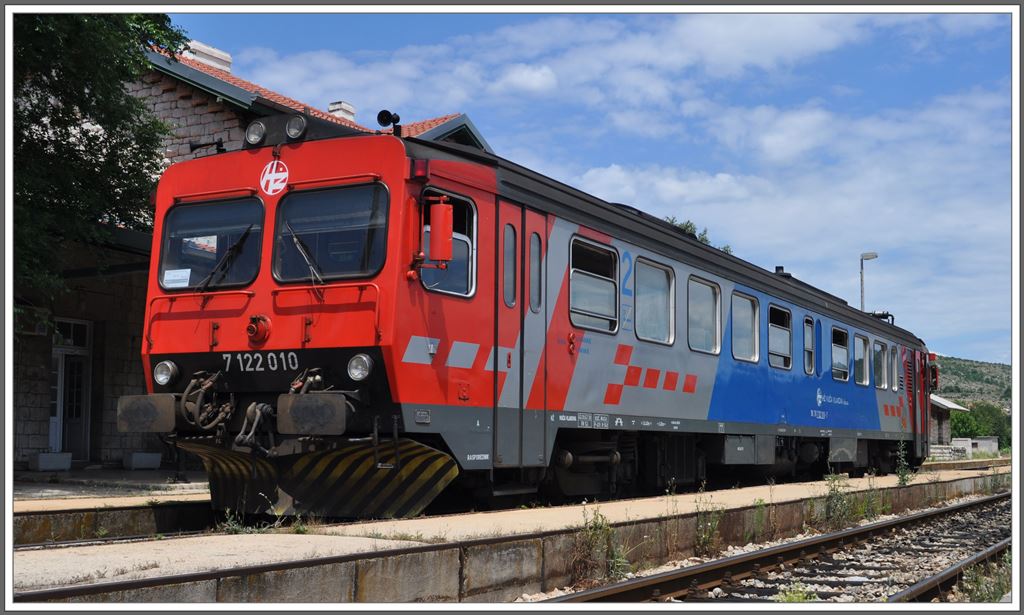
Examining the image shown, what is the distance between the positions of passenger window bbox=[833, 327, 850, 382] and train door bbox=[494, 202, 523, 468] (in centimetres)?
987

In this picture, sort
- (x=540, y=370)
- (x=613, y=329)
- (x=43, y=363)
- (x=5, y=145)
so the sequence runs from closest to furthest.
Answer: (x=5, y=145) < (x=540, y=370) < (x=613, y=329) < (x=43, y=363)

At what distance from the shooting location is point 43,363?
55.2 ft

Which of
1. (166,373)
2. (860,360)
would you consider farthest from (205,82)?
(860,360)

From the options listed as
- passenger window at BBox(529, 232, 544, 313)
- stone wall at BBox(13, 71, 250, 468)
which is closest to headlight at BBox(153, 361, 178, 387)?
passenger window at BBox(529, 232, 544, 313)

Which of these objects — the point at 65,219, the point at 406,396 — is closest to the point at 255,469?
the point at 406,396

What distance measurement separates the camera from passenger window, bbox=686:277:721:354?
13.2 metres

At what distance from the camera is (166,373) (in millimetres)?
A: 9492

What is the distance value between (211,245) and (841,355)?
1236 cm

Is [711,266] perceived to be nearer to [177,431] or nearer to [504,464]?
[504,464]

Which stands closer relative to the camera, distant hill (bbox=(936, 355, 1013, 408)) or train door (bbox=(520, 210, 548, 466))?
train door (bbox=(520, 210, 548, 466))

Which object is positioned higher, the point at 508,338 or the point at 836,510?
the point at 508,338

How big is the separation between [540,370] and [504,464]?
103 centimetres

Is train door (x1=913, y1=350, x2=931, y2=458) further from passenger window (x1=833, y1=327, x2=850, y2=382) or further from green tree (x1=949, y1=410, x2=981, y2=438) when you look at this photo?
green tree (x1=949, y1=410, x2=981, y2=438)

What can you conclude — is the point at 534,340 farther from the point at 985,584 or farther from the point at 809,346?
the point at 809,346
